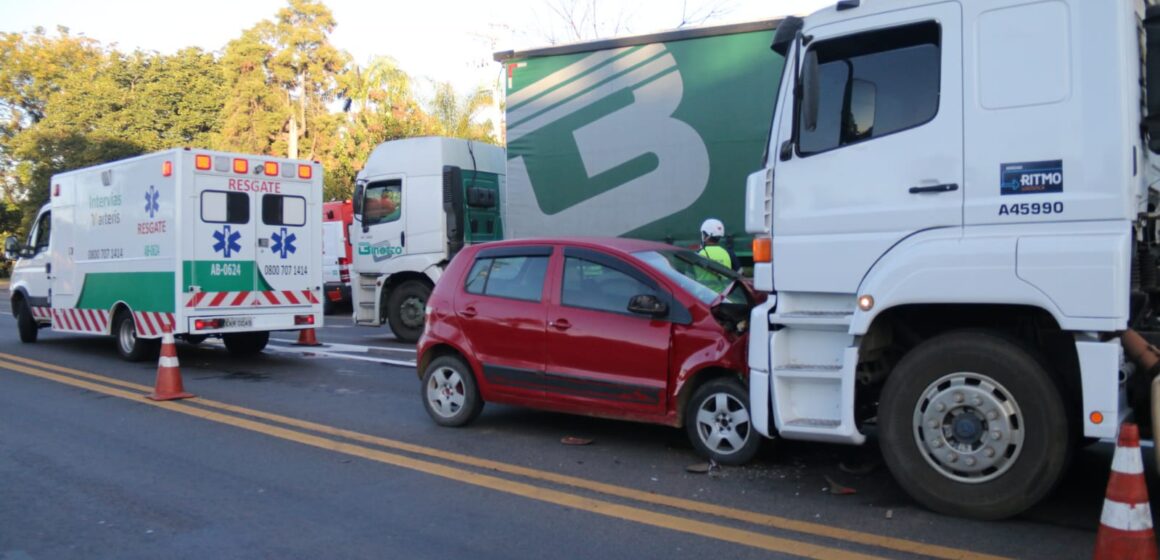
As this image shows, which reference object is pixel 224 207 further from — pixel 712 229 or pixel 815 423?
pixel 815 423

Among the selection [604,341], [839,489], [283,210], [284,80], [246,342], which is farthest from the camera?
[284,80]

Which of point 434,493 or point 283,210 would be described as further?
point 283,210

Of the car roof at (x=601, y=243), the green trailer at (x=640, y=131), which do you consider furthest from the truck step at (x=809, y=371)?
the green trailer at (x=640, y=131)

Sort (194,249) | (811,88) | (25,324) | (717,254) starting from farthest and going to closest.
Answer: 1. (25,324)
2. (194,249)
3. (717,254)
4. (811,88)

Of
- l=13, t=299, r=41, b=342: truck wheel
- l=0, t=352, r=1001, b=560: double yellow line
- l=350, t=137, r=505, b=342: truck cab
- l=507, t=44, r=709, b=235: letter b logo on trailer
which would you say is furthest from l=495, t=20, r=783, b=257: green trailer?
l=13, t=299, r=41, b=342: truck wheel

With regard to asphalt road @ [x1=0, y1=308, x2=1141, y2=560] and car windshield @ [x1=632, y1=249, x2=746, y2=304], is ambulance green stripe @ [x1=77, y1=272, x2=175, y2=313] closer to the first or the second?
asphalt road @ [x1=0, y1=308, x2=1141, y2=560]

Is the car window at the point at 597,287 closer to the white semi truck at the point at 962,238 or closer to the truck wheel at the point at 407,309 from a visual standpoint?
the white semi truck at the point at 962,238

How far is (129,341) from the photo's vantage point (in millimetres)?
11945

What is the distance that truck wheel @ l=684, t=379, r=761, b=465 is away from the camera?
5879mm

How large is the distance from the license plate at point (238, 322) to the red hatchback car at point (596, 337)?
484 cm

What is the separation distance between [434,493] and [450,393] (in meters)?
1.84

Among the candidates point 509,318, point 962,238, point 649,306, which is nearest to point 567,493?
point 649,306

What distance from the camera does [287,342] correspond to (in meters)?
14.4

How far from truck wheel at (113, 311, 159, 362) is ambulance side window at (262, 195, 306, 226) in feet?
7.18
